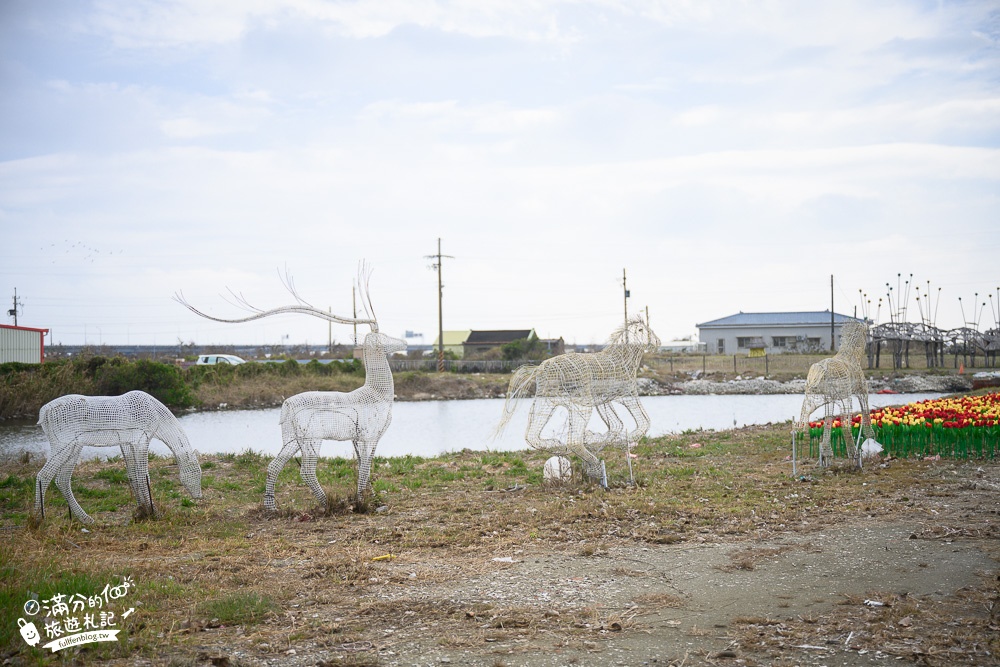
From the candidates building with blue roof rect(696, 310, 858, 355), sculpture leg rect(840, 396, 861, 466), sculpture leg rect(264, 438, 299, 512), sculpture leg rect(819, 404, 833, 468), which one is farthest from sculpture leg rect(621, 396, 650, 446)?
building with blue roof rect(696, 310, 858, 355)

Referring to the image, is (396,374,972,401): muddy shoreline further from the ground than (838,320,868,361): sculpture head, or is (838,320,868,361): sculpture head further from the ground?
(838,320,868,361): sculpture head

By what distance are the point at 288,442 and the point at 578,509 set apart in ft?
12.5

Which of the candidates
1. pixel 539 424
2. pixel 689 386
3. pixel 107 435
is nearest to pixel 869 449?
pixel 539 424

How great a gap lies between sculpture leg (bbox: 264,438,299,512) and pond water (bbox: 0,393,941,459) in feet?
25.0

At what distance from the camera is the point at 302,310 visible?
9977 millimetres

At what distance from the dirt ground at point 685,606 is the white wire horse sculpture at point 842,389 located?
385cm

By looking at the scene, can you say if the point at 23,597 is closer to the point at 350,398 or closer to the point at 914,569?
the point at 350,398

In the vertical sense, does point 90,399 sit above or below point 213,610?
above

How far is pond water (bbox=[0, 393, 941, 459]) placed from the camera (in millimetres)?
19703

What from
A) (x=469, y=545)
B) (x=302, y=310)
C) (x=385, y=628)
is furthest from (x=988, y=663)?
(x=302, y=310)

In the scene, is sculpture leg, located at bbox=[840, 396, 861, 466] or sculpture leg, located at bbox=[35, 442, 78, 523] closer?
sculpture leg, located at bbox=[35, 442, 78, 523]

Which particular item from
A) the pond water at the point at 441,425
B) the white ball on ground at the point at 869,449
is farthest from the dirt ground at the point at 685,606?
the pond water at the point at 441,425

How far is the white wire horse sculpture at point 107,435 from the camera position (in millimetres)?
8867

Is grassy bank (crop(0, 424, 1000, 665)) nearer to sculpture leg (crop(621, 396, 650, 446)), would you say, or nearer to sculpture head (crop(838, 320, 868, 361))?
sculpture leg (crop(621, 396, 650, 446))
